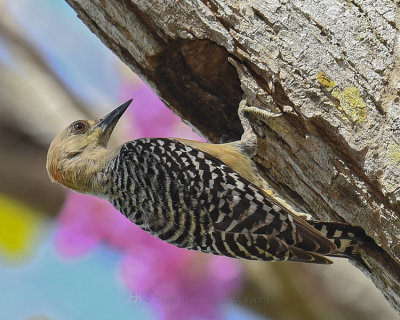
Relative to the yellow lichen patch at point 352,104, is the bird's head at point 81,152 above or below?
above

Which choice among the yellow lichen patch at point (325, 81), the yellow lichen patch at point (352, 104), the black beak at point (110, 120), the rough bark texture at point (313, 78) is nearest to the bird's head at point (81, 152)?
the black beak at point (110, 120)

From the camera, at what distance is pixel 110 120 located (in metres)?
5.00

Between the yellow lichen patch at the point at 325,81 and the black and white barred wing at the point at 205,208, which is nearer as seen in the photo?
the yellow lichen patch at the point at 325,81

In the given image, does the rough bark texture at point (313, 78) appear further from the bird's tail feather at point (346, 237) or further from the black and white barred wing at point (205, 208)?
the black and white barred wing at point (205, 208)

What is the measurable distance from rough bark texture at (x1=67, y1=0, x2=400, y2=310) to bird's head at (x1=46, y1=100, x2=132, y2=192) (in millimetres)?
942

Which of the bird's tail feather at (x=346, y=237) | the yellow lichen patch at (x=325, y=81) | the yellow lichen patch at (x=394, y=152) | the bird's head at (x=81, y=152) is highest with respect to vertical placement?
the bird's head at (x=81, y=152)

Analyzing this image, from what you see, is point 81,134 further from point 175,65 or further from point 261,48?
point 261,48

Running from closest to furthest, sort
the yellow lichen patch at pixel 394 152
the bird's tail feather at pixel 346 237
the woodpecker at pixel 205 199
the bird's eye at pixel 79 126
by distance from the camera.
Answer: the yellow lichen patch at pixel 394 152, the bird's tail feather at pixel 346 237, the woodpecker at pixel 205 199, the bird's eye at pixel 79 126

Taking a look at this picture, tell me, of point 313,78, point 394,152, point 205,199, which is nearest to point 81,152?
point 205,199

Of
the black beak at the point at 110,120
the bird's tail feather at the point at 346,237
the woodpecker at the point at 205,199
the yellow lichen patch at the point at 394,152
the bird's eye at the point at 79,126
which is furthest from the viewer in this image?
the bird's eye at the point at 79,126

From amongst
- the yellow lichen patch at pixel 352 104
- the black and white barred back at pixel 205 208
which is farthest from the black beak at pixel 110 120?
the yellow lichen patch at pixel 352 104

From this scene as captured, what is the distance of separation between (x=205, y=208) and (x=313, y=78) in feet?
3.60

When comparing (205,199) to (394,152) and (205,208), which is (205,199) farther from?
(394,152)

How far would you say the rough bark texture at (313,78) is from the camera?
11.5 feet
